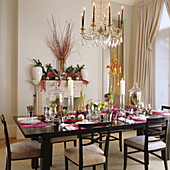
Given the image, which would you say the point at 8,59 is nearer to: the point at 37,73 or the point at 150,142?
the point at 37,73

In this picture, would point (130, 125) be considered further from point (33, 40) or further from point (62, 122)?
point (33, 40)

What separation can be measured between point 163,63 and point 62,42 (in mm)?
2569

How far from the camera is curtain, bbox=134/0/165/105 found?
17.2ft

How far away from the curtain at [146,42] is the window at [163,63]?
149 mm

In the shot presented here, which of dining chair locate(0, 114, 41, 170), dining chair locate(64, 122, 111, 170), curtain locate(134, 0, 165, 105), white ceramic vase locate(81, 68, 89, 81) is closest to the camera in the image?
dining chair locate(64, 122, 111, 170)

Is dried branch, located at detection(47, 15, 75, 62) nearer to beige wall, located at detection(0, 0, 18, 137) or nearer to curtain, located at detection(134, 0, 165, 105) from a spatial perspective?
beige wall, located at detection(0, 0, 18, 137)

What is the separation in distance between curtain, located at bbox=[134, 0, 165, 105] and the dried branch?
1912mm

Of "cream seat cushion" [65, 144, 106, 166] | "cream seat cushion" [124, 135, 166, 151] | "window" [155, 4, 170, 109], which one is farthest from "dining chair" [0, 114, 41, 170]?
"window" [155, 4, 170, 109]

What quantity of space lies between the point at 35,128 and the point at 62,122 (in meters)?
0.42

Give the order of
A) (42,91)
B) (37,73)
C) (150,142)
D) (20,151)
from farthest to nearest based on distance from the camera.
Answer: (42,91) → (37,73) → (150,142) → (20,151)

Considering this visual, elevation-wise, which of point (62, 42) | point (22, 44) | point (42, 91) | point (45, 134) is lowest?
point (45, 134)

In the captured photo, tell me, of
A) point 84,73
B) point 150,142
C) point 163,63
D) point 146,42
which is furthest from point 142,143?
point 146,42

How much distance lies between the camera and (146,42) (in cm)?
550

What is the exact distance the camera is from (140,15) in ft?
18.9
